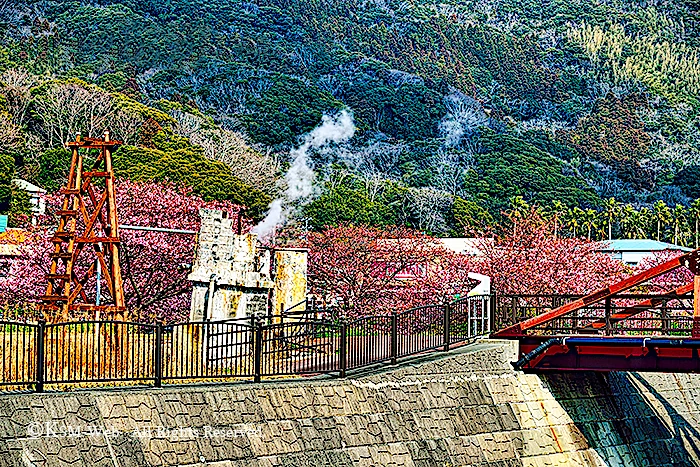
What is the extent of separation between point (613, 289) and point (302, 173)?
71.6 metres

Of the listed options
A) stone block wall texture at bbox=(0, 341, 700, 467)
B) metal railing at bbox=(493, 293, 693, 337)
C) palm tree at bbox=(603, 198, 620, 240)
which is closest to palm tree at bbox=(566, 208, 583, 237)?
palm tree at bbox=(603, 198, 620, 240)

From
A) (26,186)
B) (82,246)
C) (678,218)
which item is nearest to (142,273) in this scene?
(82,246)

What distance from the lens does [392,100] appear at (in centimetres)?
13638

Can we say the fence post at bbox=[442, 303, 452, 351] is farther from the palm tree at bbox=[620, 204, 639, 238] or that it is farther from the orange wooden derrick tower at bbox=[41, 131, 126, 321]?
the palm tree at bbox=[620, 204, 639, 238]

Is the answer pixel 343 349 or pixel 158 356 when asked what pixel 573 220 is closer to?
pixel 343 349

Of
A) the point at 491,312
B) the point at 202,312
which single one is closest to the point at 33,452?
the point at 202,312

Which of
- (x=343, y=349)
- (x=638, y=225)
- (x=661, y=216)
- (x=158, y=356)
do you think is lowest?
(x=343, y=349)

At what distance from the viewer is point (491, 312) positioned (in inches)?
1026

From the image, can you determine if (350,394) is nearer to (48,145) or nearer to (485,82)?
(48,145)

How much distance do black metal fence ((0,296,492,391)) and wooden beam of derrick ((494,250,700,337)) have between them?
4.75 ft

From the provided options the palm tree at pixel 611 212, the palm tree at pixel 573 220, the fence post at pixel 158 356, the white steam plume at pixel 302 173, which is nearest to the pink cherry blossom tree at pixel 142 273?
the fence post at pixel 158 356

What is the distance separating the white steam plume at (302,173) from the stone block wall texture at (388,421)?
2412 centimetres

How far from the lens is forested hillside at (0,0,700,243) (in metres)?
Answer: 70.1

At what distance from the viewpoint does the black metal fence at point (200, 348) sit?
1725 centimetres
